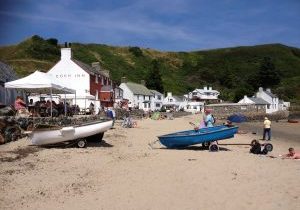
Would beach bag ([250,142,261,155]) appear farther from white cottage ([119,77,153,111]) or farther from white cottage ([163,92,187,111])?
white cottage ([163,92,187,111])

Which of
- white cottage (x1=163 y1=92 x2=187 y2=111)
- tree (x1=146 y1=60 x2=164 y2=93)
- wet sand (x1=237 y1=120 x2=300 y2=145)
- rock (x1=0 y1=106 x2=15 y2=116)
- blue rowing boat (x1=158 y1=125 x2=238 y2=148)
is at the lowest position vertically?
wet sand (x1=237 y1=120 x2=300 y2=145)

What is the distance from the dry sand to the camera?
923 centimetres

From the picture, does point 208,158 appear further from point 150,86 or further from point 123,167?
point 150,86

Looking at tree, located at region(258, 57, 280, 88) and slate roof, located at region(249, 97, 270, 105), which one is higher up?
tree, located at region(258, 57, 280, 88)

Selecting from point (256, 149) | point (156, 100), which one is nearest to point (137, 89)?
point (156, 100)

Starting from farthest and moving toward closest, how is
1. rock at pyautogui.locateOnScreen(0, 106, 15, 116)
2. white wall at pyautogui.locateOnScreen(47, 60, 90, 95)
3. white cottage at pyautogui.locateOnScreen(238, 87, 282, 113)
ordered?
white cottage at pyautogui.locateOnScreen(238, 87, 282, 113)
white wall at pyautogui.locateOnScreen(47, 60, 90, 95)
rock at pyautogui.locateOnScreen(0, 106, 15, 116)

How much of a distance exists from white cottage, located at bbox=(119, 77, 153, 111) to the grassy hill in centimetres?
1468

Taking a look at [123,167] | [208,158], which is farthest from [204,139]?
[123,167]

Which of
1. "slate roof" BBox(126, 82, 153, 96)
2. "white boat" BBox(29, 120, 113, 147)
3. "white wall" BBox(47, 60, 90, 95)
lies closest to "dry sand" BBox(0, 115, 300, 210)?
"white boat" BBox(29, 120, 113, 147)

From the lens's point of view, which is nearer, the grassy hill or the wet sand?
the wet sand

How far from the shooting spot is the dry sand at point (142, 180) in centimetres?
923

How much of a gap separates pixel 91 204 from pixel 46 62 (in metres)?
78.7

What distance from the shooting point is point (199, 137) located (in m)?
18.4

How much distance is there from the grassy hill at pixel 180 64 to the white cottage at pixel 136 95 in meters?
14.7
